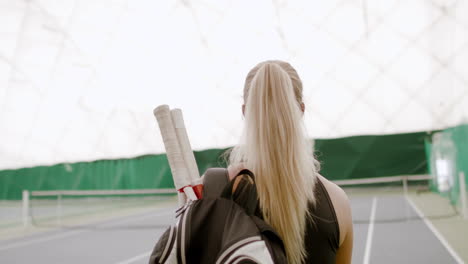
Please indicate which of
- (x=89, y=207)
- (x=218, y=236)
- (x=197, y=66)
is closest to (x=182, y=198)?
(x=218, y=236)

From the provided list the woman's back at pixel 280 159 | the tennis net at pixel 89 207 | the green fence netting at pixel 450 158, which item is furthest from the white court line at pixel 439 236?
the tennis net at pixel 89 207

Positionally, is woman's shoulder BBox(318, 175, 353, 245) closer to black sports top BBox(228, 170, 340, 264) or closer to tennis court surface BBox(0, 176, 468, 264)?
black sports top BBox(228, 170, 340, 264)

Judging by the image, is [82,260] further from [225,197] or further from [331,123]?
[331,123]

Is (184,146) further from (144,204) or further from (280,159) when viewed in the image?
(144,204)

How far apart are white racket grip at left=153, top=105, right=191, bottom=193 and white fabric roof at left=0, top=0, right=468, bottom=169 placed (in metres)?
13.8

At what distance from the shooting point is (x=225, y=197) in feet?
3.18

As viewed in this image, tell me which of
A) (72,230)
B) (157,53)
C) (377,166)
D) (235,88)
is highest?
(157,53)

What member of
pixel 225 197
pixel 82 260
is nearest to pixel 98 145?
pixel 82 260

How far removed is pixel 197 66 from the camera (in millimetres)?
17578

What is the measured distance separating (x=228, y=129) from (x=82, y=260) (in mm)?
12076

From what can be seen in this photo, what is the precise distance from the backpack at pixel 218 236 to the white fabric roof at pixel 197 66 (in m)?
13.9

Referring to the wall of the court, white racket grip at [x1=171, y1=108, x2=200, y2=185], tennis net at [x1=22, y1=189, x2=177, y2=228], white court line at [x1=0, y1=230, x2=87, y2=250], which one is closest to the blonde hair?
white racket grip at [x1=171, y1=108, x2=200, y2=185]

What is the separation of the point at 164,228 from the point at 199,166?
7617 millimetres

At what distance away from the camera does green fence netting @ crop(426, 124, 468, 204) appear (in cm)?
830
